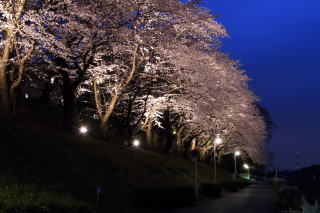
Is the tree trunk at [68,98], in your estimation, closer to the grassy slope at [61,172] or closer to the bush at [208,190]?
the grassy slope at [61,172]

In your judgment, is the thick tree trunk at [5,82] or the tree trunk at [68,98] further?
the tree trunk at [68,98]

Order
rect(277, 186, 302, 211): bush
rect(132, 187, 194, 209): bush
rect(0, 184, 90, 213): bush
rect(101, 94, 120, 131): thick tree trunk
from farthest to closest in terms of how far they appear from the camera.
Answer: rect(101, 94, 120, 131): thick tree trunk → rect(277, 186, 302, 211): bush → rect(132, 187, 194, 209): bush → rect(0, 184, 90, 213): bush

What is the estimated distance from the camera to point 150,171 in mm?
24203

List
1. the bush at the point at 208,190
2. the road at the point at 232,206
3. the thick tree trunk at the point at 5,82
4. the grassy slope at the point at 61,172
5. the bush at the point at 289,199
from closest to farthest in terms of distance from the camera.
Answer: the grassy slope at the point at 61,172 → the thick tree trunk at the point at 5,82 → the bush at the point at 289,199 → the road at the point at 232,206 → the bush at the point at 208,190

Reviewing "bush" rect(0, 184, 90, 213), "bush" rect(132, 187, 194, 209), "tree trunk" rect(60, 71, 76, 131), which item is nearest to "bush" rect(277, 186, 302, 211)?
"bush" rect(132, 187, 194, 209)

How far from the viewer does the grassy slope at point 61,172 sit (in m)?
11.7

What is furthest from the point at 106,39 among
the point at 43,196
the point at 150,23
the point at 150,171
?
the point at 43,196

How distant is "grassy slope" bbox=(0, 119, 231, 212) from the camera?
11.7m

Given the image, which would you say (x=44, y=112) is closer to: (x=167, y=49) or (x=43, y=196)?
(x=167, y=49)

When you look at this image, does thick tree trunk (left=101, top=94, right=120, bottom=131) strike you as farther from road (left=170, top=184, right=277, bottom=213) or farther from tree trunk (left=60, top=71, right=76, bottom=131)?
road (left=170, top=184, right=277, bottom=213)

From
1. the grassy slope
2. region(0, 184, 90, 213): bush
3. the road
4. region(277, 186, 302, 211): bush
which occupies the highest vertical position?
the grassy slope

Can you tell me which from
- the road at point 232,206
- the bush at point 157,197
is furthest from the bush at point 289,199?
the bush at point 157,197

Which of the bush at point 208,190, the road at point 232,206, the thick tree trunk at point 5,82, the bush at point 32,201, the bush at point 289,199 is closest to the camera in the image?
the bush at point 32,201

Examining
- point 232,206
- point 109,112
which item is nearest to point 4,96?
point 109,112
